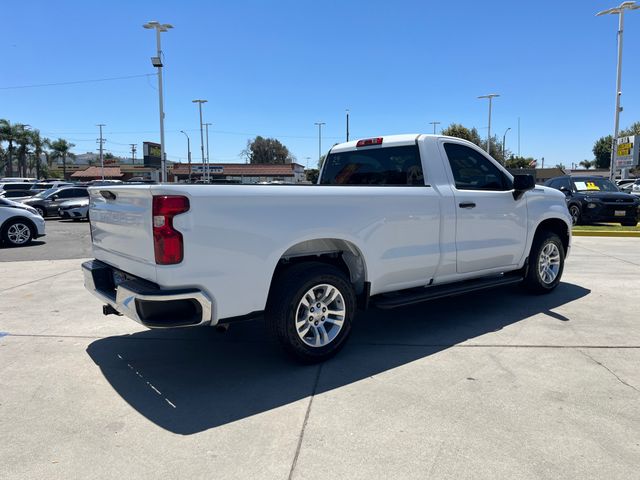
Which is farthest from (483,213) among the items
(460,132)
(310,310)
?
(460,132)

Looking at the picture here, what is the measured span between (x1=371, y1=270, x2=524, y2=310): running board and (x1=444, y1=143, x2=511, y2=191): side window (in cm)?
105

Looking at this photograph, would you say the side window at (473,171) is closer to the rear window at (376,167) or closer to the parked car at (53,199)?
the rear window at (376,167)

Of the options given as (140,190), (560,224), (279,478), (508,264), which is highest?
(140,190)

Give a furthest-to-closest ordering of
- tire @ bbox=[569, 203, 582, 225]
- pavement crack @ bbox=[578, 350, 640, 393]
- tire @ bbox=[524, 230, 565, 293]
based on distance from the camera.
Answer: tire @ bbox=[569, 203, 582, 225] → tire @ bbox=[524, 230, 565, 293] → pavement crack @ bbox=[578, 350, 640, 393]

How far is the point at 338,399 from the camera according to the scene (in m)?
3.54

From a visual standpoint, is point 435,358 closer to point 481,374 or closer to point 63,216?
point 481,374

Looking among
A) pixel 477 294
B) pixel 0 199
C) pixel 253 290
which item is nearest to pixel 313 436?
pixel 253 290

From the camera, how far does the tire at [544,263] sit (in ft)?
20.4

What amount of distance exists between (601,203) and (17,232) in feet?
53.6

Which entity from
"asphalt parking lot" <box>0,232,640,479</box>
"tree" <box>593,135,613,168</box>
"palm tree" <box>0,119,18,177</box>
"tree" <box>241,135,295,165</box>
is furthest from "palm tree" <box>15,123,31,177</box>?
"tree" <box>593,135,613,168</box>

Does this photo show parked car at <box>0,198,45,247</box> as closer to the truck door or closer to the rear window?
the rear window

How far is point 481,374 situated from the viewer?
12.9 ft

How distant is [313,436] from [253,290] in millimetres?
1145

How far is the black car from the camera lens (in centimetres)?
1472
